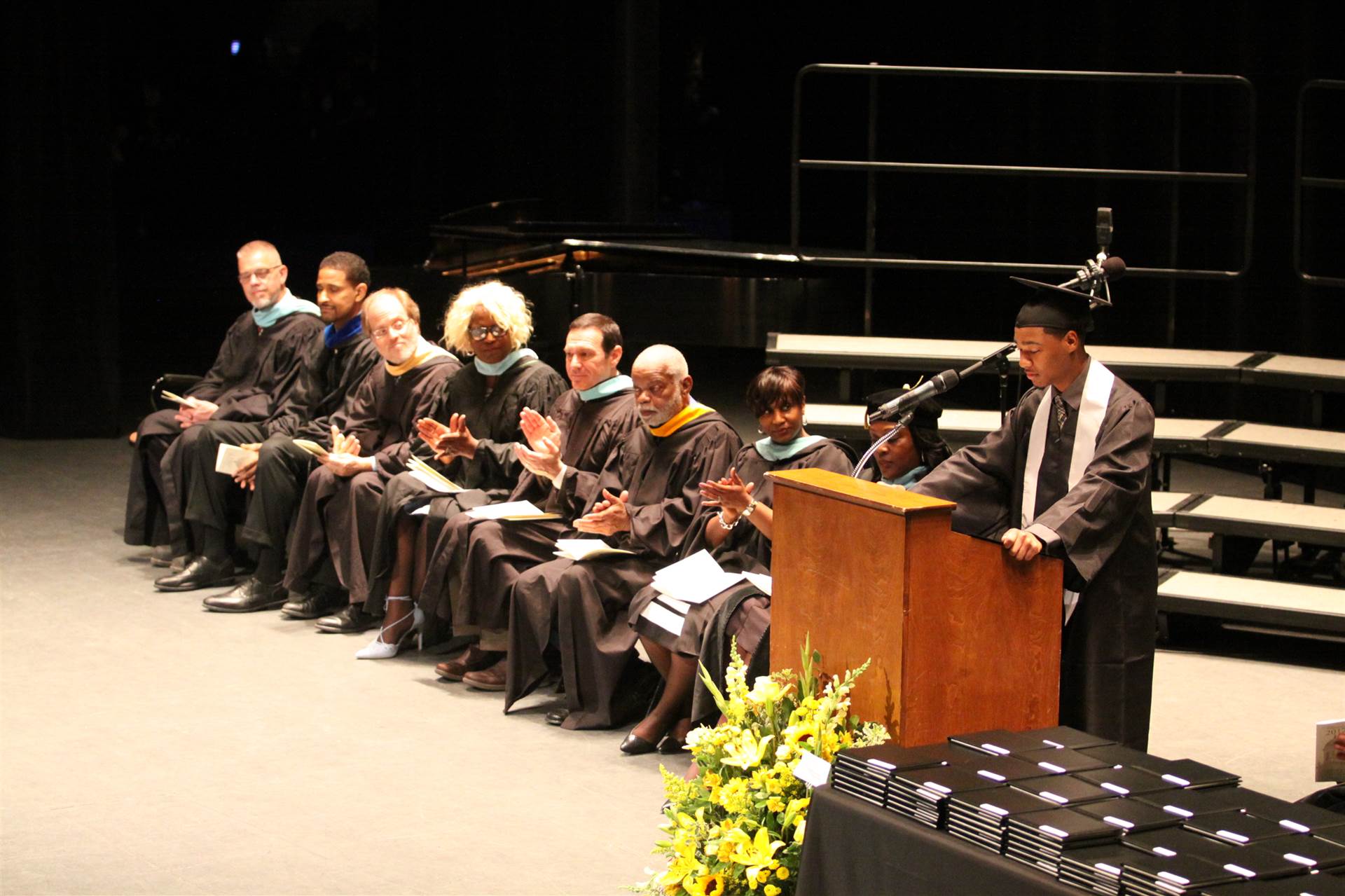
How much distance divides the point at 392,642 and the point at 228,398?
2106 mm

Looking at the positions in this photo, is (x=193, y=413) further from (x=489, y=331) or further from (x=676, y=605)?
(x=676, y=605)

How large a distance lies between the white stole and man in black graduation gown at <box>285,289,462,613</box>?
3.51 m

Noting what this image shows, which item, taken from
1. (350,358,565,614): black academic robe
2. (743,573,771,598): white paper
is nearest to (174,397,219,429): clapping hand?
(350,358,565,614): black academic robe

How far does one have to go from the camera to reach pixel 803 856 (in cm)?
333

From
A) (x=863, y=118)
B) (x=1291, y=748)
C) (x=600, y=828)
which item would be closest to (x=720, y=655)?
(x=600, y=828)

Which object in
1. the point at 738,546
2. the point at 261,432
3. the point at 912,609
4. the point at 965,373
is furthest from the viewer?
the point at 261,432

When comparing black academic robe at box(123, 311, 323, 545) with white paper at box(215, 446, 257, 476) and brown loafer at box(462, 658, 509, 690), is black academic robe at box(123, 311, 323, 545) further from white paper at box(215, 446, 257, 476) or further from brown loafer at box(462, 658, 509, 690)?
brown loafer at box(462, 658, 509, 690)

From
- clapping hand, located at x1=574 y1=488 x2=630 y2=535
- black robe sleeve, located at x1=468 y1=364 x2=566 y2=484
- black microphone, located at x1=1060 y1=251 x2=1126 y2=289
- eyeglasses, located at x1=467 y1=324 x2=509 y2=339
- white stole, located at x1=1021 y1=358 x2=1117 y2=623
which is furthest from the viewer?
eyeglasses, located at x1=467 y1=324 x2=509 y2=339

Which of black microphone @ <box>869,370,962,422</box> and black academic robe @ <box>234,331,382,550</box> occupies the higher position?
black microphone @ <box>869,370,962,422</box>

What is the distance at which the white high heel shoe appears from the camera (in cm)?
684

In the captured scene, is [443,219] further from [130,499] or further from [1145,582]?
[1145,582]

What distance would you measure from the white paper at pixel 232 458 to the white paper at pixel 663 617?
8.64ft

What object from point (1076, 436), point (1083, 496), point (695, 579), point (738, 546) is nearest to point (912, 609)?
point (1083, 496)

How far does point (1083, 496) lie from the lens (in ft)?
13.7
